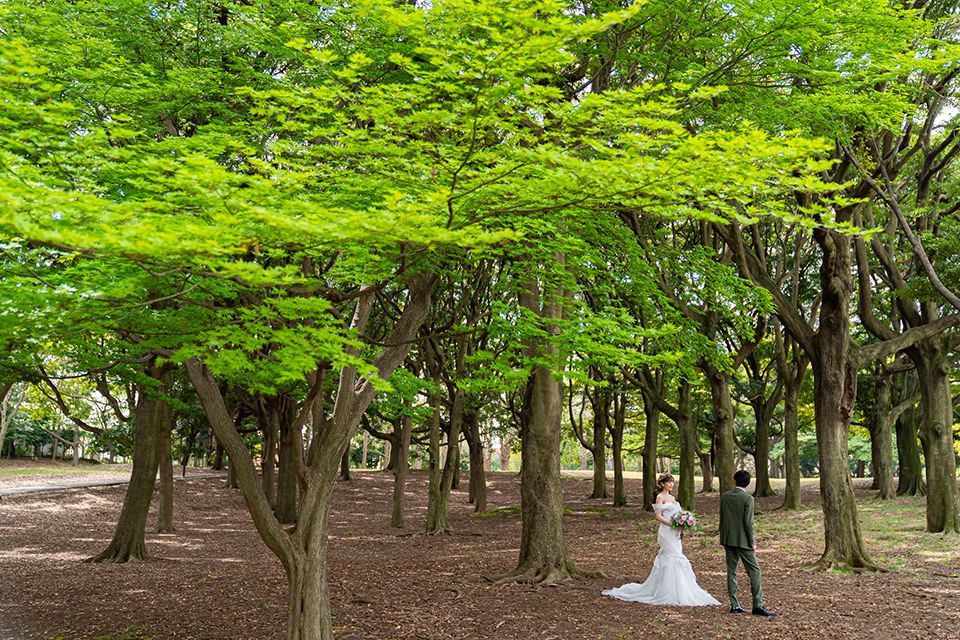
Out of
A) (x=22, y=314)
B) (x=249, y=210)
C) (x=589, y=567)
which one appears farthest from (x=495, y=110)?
(x=589, y=567)

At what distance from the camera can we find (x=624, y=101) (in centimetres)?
686

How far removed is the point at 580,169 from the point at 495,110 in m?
0.99

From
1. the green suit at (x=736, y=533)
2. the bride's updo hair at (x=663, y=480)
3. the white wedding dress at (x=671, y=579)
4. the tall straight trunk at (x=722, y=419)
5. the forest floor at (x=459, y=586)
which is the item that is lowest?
the forest floor at (x=459, y=586)

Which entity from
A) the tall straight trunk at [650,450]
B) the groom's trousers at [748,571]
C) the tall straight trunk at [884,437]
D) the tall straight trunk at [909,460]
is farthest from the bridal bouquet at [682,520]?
the tall straight trunk at [909,460]

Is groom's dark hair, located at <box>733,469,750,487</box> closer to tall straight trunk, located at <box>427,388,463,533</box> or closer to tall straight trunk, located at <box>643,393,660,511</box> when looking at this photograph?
tall straight trunk, located at <box>427,388,463,533</box>

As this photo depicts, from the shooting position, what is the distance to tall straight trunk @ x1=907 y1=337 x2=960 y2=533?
1549cm

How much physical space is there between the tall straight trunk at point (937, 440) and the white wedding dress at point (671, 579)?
26.3 ft

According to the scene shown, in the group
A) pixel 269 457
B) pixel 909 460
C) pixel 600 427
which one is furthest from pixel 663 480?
pixel 909 460

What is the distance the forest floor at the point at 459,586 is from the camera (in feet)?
30.6

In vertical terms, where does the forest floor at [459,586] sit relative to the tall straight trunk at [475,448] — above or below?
below

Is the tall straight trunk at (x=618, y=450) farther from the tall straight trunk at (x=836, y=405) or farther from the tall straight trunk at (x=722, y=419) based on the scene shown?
the tall straight trunk at (x=836, y=405)

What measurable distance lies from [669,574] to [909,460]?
775 inches

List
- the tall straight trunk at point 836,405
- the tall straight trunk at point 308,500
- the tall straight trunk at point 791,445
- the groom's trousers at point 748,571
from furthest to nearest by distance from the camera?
the tall straight trunk at point 791,445
the tall straight trunk at point 836,405
the groom's trousers at point 748,571
the tall straight trunk at point 308,500

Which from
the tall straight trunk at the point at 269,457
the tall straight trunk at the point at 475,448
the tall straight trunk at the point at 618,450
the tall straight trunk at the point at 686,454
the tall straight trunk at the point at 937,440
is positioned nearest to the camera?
the tall straight trunk at the point at 937,440
